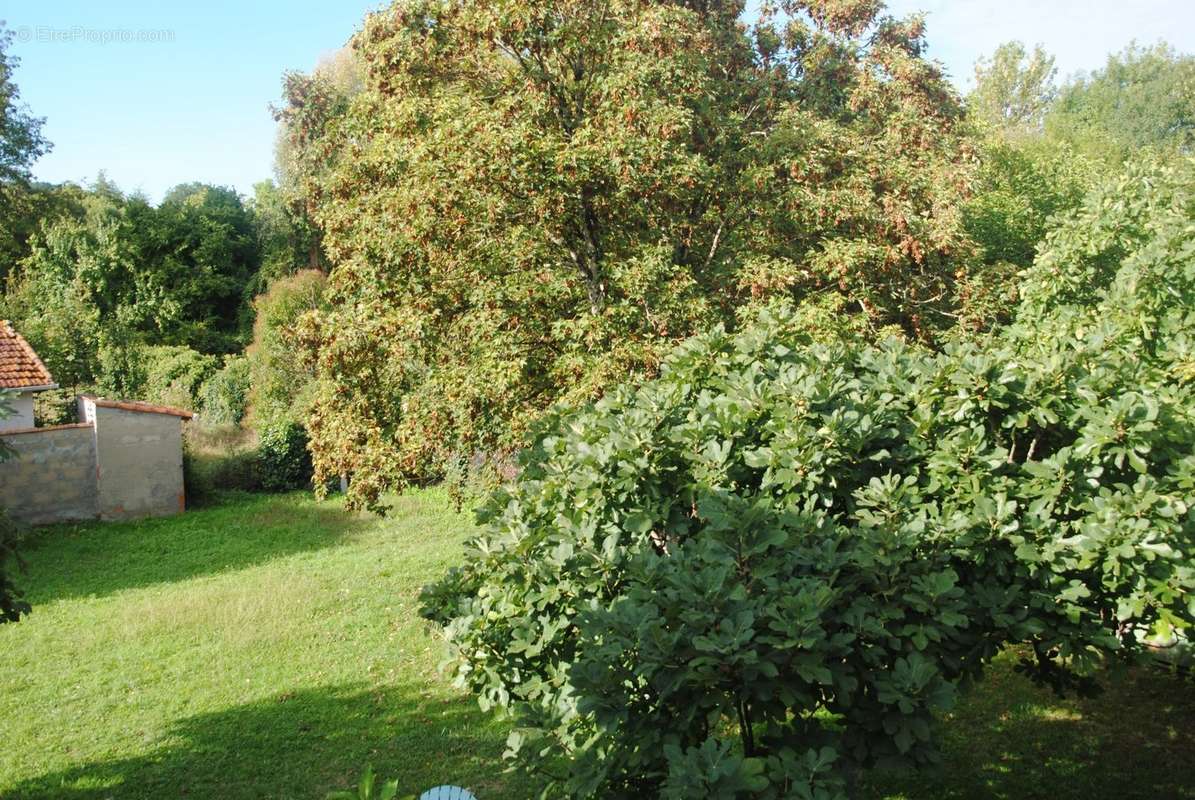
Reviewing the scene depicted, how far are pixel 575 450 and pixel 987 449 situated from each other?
6.90 feet

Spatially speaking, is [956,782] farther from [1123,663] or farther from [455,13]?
[455,13]

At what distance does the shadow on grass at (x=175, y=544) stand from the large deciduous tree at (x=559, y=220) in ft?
18.4

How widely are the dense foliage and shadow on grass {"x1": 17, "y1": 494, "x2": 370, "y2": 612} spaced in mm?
11974

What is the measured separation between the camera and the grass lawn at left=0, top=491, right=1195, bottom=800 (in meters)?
7.42

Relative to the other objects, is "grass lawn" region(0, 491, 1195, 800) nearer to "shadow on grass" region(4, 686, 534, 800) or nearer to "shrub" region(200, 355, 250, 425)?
"shadow on grass" region(4, 686, 534, 800)

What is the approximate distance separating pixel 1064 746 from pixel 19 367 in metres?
19.8

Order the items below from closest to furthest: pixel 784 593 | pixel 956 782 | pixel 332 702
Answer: pixel 784 593
pixel 956 782
pixel 332 702

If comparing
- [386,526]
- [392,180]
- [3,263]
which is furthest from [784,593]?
A: [3,263]

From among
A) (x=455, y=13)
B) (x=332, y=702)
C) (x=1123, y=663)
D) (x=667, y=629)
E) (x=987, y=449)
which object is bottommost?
(x=332, y=702)

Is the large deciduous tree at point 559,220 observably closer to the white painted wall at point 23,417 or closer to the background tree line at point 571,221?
the background tree line at point 571,221

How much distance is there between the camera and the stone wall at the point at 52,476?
17609mm

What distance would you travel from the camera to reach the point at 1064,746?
7.59 m

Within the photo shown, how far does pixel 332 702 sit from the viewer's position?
372 inches

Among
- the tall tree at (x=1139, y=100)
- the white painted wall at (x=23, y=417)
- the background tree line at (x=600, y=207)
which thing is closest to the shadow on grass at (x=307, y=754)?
the background tree line at (x=600, y=207)
